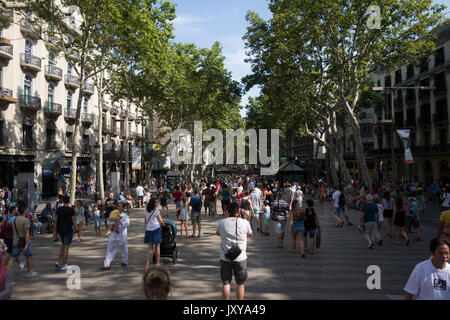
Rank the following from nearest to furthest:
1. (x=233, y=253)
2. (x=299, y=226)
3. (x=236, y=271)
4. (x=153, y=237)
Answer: (x=233, y=253), (x=236, y=271), (x=153, y=237), (x=299, y=226)

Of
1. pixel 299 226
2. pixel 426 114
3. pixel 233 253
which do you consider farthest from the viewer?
pixel 426 114

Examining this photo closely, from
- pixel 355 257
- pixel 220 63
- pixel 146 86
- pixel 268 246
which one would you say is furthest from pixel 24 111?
pixel 355 257

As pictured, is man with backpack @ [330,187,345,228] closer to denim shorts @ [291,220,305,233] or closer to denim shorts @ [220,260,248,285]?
denim shorts @ [291,220,305,233]

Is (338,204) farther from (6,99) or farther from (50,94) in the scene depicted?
(50,94)

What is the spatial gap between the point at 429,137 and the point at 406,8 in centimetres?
2063

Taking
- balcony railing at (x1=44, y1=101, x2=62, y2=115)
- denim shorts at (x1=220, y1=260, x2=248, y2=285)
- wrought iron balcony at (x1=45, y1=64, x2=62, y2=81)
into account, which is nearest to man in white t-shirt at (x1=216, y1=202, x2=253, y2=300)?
denim shorts at (x1=220, y1=260, x2=248, y2=285)

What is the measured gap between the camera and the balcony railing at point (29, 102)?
24625 mm

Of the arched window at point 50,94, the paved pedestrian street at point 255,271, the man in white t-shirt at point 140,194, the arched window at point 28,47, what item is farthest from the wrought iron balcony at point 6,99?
the paved pedestrian street at point 255,271

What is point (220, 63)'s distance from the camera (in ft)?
92.6

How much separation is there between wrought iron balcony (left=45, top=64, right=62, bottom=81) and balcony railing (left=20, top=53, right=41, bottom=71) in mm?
1177

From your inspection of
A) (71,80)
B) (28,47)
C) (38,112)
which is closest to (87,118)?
(71,80)

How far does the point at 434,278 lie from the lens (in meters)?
3.36

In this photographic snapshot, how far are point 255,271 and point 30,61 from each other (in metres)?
25.7

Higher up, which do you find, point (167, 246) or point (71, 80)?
point (71, 80)
